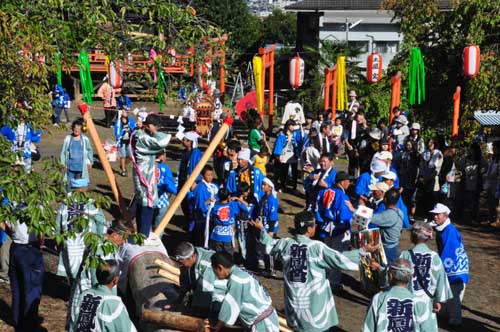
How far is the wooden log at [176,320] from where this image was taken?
27.3 ft

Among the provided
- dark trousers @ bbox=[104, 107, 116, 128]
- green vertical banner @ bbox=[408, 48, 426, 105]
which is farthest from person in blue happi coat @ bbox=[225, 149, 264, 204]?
dark trousers @ bbox=[104, 107, 116, 128]

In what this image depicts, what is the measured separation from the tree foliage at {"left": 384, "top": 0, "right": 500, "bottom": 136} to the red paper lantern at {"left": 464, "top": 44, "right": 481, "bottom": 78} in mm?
391

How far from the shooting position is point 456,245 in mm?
11164

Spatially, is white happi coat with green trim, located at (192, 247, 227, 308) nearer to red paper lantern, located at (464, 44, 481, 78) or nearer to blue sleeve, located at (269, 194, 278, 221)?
blue sleeve, located at (269, 194, 278, 221)

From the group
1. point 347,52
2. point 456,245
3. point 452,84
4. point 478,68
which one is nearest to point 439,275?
point 456,245

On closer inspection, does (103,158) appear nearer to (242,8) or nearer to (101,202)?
(101,202)

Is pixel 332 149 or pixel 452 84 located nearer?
pixel 332 149

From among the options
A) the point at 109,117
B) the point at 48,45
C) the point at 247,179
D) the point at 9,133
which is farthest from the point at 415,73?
the point at 48,45

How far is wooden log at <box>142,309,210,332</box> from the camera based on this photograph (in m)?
8.32

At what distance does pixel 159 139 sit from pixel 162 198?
3.86 metres

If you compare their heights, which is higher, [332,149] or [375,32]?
[375,32]

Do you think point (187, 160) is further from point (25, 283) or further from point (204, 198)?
point (25, 283)

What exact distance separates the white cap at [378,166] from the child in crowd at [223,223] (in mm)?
3491

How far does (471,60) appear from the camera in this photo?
21297 mm
